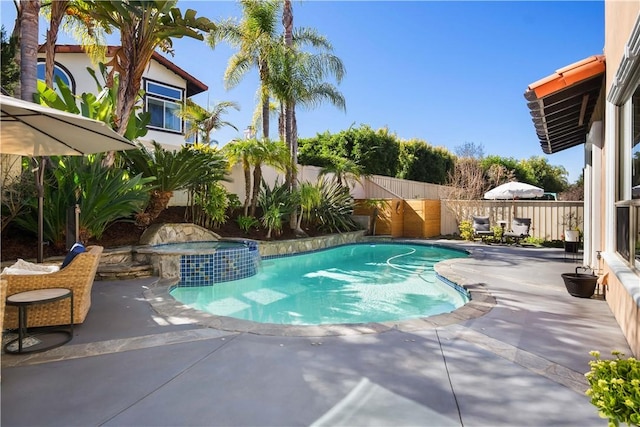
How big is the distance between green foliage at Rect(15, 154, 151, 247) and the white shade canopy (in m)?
2.39

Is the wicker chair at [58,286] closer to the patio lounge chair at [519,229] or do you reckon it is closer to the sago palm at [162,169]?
the sago palm at [162,169]

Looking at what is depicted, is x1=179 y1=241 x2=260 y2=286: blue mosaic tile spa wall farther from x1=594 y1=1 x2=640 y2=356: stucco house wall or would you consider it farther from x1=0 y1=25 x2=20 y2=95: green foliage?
x1=594 y1=1 x2=640 y2=356: stucco house wall

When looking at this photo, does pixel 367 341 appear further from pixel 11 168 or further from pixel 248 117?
pixel 248 117

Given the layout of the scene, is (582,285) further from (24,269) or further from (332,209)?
A: (332,209)

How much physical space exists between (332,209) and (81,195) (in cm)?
872

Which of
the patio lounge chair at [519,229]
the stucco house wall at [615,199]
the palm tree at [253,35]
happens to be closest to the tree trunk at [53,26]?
the palm tree at [253,35]

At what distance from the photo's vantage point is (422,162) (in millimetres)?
23906

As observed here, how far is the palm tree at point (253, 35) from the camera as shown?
12555 millimetres

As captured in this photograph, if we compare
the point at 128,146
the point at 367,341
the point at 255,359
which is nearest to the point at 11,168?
the point at 128,146

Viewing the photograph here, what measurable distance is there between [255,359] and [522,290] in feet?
15.4

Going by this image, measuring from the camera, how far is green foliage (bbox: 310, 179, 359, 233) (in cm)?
1377

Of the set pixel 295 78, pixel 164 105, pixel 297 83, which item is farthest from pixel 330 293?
pixel 164 105

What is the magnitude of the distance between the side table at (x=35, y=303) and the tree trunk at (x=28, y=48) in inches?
183

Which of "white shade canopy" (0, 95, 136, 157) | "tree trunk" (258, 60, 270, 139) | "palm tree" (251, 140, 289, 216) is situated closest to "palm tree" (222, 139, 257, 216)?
"palm tree" (251, 140, 289, 216)
